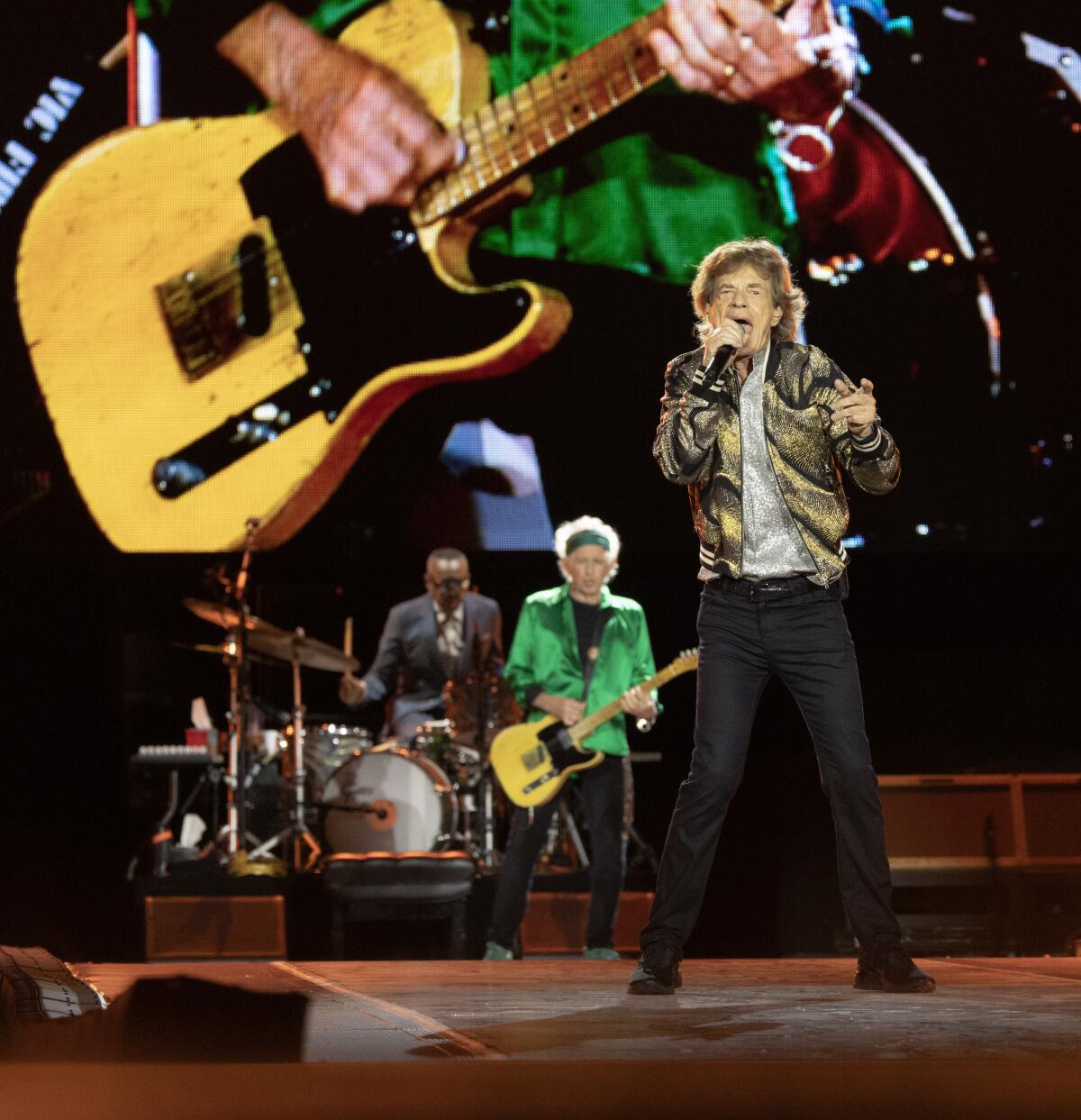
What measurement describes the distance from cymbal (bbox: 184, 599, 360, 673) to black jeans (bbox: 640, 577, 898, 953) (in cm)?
375

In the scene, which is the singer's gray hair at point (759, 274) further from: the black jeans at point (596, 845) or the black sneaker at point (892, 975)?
the black jeans at point (596, 845)

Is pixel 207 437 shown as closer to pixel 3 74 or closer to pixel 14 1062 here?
pixel 3 74

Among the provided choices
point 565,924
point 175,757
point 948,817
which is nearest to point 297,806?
point 175,757

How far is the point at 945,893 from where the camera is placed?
6.79 m

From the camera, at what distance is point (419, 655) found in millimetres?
7012

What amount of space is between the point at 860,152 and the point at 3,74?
13.2 ft

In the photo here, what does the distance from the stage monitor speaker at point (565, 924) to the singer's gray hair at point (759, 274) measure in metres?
3.59

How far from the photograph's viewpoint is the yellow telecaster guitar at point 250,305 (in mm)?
6836

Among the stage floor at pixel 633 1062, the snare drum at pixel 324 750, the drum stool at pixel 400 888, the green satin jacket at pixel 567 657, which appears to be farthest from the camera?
the snare drum at pixel 324 750

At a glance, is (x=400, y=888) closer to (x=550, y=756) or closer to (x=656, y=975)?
(x=550, y=756)

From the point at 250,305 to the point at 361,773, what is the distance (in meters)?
2.24

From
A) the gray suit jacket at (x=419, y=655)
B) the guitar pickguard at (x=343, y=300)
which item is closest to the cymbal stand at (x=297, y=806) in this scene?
the gray suit jacket at (x=419, y=655)

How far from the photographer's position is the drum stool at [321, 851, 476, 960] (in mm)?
6090

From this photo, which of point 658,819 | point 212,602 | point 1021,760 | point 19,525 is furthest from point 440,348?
point 1021,760
